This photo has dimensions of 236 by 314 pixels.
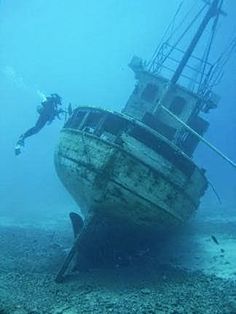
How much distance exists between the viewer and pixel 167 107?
15.5 m

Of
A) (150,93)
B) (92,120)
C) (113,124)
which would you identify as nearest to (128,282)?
(113,124)

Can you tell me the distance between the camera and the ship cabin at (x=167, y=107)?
14.8 meters

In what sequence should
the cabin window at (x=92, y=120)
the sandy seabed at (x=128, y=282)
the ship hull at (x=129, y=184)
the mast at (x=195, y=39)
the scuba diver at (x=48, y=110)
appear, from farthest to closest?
the mast at (x=195, y=39) → the scuba diver at (x=48, y=110) → the cabin window at (x=92, y=120) → the ship hull at (x=129, y=184) → the sandy seabed at (x=128, y=282)

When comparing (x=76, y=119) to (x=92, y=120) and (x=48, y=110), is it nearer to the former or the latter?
(x=92, y=120)

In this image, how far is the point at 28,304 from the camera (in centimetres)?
889

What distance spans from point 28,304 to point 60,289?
3.85 feet

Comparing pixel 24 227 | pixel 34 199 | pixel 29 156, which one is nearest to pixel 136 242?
pixel 24 227

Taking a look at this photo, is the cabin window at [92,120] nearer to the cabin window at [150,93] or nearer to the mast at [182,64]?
the mast at [182,64]

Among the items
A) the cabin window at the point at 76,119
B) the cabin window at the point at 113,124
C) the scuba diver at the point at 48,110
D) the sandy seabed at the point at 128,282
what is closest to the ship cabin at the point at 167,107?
the cabin window at the point at 76,119

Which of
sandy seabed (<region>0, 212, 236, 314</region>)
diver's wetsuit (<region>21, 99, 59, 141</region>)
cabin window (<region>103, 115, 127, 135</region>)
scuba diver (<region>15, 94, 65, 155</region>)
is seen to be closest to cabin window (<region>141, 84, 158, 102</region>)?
scuba diver (<region>15, 94, 65, 155</region>)

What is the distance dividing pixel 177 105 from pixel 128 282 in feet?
25.4

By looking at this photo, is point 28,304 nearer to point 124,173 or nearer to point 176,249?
point 124,173

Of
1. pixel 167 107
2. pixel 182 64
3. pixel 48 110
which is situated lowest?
pixel 48 110

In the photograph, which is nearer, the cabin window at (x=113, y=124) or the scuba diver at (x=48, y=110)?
the cabin window at (x=113, y=124)
